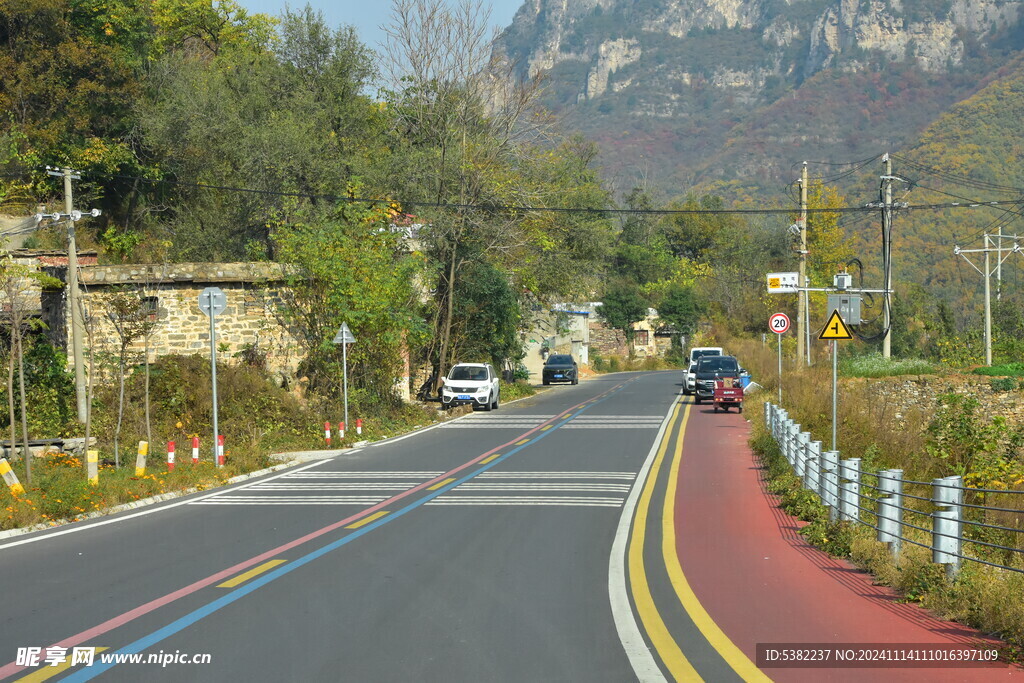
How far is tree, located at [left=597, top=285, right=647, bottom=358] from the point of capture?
99.2 metres

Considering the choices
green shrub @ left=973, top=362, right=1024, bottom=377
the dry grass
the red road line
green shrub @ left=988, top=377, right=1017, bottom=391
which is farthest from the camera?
green shrub @ left=973, top=362, right=1024, bottom=377

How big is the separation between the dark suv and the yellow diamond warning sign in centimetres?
2259

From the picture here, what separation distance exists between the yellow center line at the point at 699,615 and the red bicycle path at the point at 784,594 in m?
0.07

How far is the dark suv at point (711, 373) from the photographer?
41250mm

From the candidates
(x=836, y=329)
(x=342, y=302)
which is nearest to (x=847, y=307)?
(x=836, y=329)

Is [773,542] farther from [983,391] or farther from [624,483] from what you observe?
[983,391]

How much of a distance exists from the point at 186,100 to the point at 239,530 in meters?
31.7

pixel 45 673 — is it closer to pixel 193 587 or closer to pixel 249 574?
pixel 193 587

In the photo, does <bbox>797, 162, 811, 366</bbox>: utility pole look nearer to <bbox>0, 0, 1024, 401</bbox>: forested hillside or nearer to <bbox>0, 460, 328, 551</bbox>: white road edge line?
<bbox>0, 0, 1024, 401</bbox>: forested hillside

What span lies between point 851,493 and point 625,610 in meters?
4.96

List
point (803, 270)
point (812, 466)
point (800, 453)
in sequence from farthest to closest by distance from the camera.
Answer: point (803, 270) → point (800, 453) → point (812, 466)

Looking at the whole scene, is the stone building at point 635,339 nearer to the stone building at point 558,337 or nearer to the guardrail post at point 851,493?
the stone building at point 558,337

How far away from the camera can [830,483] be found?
1404 centimetres

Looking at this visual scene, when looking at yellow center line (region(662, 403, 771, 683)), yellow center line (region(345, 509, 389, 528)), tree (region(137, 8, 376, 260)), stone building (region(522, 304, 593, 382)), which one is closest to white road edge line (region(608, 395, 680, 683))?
yellow center line (region(662, 403, 771, 683))
